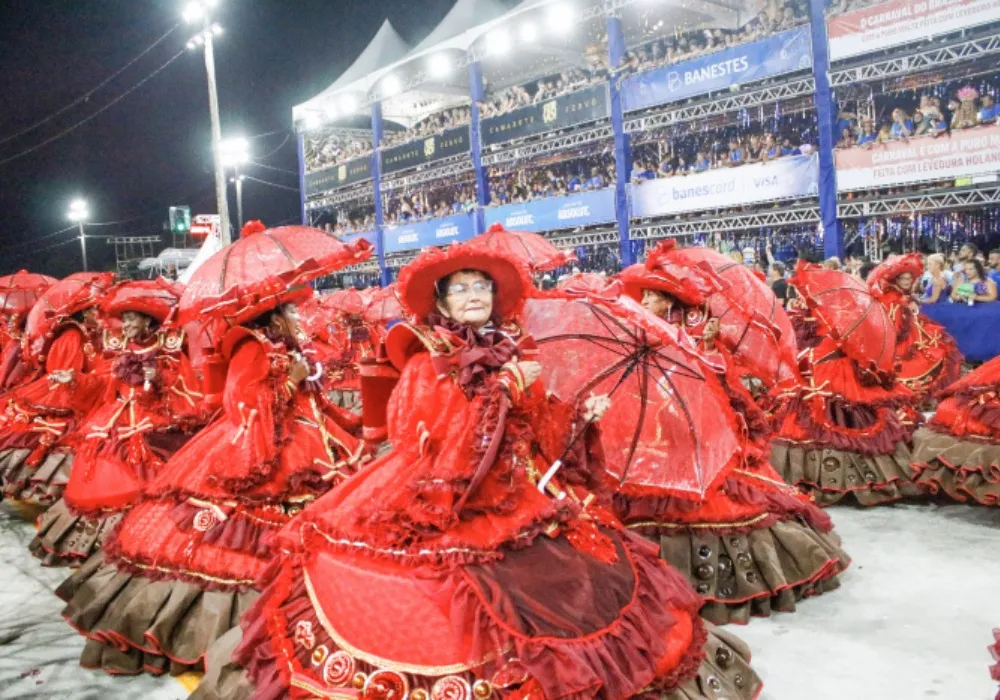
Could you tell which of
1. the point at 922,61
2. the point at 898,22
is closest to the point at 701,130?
the point at 898,22

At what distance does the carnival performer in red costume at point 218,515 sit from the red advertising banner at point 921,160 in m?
10.9

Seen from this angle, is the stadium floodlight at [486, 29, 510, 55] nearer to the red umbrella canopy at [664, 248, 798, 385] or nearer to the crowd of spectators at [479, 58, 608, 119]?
the crowd of spectators at [479, 58, 608, 119]

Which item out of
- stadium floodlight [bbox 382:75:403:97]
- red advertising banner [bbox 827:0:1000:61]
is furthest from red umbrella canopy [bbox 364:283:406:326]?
stadium floodlight [bbox 382:75:403:97]

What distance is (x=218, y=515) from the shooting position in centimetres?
371

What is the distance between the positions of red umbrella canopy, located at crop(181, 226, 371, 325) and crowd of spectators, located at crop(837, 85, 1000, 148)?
10889 millimetres

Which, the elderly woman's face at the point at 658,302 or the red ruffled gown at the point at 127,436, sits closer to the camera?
the elderly woman's face at the point at 658,302

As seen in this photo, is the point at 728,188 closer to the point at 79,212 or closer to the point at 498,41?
the point at 498,41

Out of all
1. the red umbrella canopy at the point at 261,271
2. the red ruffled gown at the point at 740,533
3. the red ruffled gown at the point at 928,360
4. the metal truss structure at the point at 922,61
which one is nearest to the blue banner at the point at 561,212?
the metal truss structure at the point at 922,61

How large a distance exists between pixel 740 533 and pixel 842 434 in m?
2.55

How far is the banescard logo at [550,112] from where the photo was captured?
1784 centimetres

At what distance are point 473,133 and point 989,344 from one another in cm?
1347

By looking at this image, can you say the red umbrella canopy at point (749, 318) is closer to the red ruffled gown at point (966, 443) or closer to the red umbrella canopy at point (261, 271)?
the red umbrella canopy at point (261, 271)

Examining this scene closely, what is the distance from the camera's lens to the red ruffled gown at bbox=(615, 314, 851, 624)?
4.23 meters

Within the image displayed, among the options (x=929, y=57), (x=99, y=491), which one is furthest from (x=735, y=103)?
(x=99, y=491)
